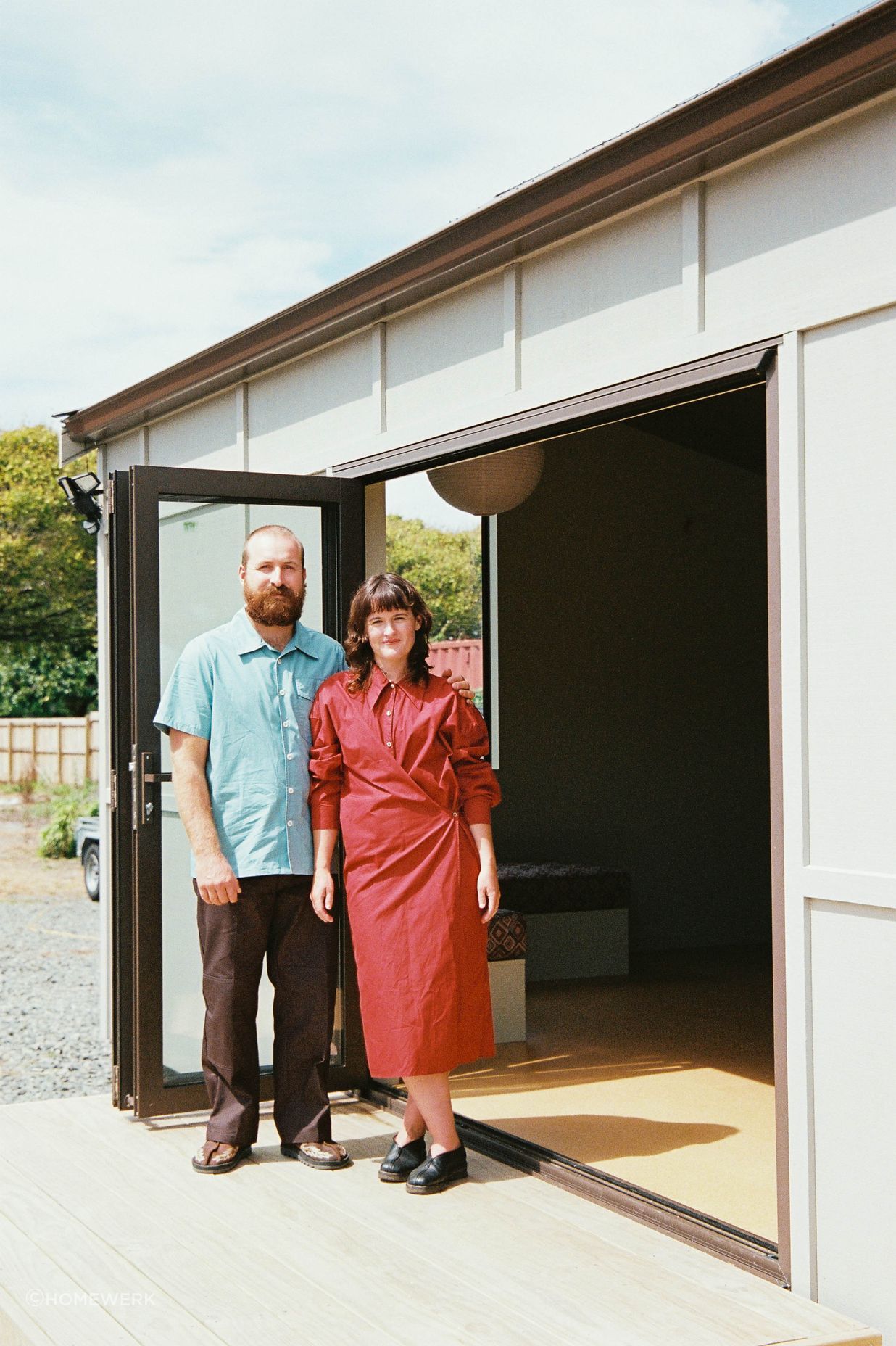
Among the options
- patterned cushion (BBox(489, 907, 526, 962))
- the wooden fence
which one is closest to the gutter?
patterned cushion (BBox(489, 907, 526, 962))

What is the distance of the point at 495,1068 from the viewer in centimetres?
493

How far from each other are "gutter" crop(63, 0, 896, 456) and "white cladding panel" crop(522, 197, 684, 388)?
2.2 inches

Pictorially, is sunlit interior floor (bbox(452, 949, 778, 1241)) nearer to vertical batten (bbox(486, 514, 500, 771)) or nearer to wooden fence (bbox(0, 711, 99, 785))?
vertical batten (bbox(486, 514, 500, 771))

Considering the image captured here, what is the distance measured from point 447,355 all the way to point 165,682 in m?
1.35

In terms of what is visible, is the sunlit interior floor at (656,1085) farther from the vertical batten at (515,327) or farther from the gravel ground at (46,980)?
the gravel ground at (46,980)

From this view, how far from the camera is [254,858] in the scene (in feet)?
12.2

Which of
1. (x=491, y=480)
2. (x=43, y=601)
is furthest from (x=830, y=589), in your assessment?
(x=43, y=601)

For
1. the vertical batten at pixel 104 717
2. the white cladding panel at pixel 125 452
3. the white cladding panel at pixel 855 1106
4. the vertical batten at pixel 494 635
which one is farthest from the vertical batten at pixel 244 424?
the white cladding panel at pixel 855 1106

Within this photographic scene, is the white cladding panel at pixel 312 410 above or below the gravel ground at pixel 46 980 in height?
above

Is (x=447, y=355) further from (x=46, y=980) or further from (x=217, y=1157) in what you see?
(x=46, y=980)

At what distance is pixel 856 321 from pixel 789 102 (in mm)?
458

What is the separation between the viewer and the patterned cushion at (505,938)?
5.38 m

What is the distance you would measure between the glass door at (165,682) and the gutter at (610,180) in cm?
61

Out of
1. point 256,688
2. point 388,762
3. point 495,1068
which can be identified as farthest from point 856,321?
point 495,1068
